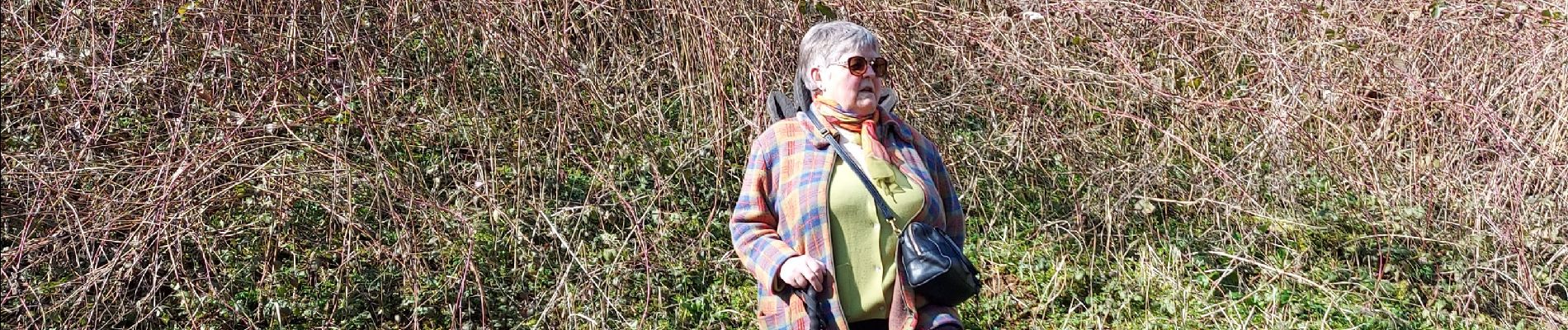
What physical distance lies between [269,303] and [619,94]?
57.5 inches

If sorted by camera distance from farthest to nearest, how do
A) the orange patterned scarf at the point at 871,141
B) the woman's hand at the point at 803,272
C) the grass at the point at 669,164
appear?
the grass at the point at 669,164 < the orange patterned scarf at the point at 871,141 < the woman's hand at the point at 803,272

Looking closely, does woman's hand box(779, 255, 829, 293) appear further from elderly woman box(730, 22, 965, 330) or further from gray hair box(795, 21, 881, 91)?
gray hair box(795, 21, 881, 91)

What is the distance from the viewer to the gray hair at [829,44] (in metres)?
2.42

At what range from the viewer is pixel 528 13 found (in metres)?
4.94

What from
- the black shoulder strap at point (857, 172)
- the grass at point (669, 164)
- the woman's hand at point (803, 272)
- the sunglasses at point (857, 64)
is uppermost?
the sunglasses at point (857, 64)

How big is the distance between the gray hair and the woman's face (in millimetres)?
10

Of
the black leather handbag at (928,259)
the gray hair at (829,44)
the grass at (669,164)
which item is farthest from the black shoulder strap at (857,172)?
the grass at (669,164)

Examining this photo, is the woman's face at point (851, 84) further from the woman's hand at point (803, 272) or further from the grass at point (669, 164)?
the grass at point (669, 164)

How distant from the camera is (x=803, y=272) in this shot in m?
2.31

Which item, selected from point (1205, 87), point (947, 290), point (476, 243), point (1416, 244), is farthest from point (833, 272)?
point (1205, 87)

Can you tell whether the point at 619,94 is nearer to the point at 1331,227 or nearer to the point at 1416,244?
the point at 1331,227

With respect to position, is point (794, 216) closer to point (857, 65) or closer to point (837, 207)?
point (837, 207)

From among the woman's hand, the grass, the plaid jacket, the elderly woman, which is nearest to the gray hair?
the elderly woman

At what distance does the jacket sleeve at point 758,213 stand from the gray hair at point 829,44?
15 cm
